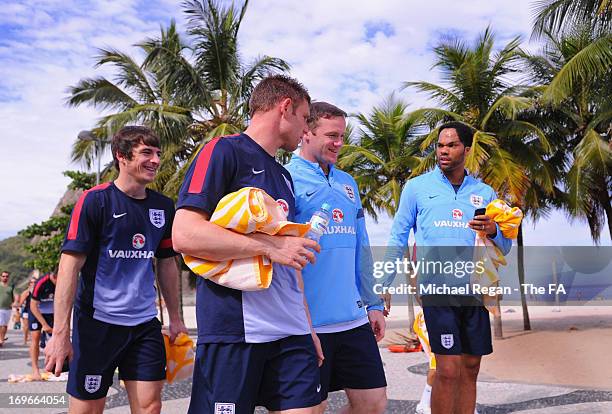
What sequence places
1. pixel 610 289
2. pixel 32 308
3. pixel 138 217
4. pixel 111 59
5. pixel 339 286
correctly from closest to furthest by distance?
pixel 339 286 → pixel 138 217 → pixel 32 308 → pixel 610 289 → pixel 111 59

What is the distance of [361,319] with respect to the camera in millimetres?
3889

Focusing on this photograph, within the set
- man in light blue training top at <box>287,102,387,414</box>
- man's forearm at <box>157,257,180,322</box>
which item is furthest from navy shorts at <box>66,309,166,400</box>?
man in light blue training top at <box>287,102,387,414</box>

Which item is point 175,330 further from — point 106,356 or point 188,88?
point 188,88

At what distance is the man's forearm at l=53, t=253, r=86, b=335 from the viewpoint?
12.1ft

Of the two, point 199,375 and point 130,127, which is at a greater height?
point 130,127

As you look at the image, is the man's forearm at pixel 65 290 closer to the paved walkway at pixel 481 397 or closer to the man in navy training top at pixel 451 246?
the man in navy training top at pixel 451 246

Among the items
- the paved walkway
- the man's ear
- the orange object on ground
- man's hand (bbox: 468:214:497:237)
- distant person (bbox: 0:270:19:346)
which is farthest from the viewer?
distant person (bbox: 0:270:19:346)

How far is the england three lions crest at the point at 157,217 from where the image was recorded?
4215 mm

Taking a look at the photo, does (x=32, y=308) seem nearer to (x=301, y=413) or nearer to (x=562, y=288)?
(x=301, y=413)

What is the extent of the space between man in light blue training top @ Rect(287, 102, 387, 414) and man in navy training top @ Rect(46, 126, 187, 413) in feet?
3.53

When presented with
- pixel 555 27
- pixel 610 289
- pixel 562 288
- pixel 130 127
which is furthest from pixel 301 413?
pixel 562 288

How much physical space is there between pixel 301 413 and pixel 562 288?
27.9m

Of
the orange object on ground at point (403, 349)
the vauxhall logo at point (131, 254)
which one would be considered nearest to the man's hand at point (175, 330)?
the vauxhall logo at point (131, 254)

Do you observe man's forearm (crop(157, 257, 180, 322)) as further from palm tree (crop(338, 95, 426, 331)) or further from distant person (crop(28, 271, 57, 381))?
palm tree (crop(338, 95, 426, 331))
